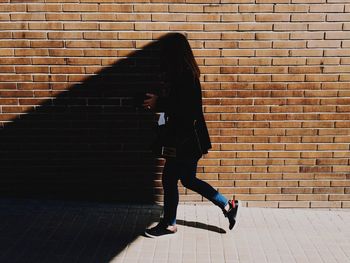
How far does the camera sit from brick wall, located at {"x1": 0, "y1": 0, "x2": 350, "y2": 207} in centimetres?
399

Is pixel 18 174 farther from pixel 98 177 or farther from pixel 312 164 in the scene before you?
pixel 312 164

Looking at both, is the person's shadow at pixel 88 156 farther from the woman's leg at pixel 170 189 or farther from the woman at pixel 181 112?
the woman at pixel 181 112

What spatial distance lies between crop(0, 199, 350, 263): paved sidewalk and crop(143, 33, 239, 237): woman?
Answer: 29 cm

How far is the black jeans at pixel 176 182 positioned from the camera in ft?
11.6

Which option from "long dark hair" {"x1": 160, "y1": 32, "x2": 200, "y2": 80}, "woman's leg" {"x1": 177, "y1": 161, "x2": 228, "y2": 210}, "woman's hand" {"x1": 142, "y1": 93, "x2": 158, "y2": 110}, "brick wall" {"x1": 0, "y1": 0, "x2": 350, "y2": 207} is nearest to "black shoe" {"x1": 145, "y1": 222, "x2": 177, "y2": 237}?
"woman's leg" {"x1": 177, "y1": 161, "x2": 228, "y2": 210}

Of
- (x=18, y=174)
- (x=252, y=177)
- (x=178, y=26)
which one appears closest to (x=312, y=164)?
(x=252, y=177)

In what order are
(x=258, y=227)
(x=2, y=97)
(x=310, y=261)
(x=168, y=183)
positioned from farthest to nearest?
(x=2, y=97), (x=258, y=227), (x=168, y=183), (x=310, y=261)

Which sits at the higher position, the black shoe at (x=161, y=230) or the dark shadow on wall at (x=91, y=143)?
the dark shadow on wall at (x=91, y=143)

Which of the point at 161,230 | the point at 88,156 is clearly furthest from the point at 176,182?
the point at 88,156

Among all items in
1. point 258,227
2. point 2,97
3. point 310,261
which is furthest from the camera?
point 2,97

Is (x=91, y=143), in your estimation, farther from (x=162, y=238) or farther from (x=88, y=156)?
(x=162, y=238)

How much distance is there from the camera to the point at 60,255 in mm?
3336

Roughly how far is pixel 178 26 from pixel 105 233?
2.09m

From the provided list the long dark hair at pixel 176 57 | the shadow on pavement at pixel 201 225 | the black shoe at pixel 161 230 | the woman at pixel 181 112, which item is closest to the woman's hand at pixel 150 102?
the woman at pixel 181 112
